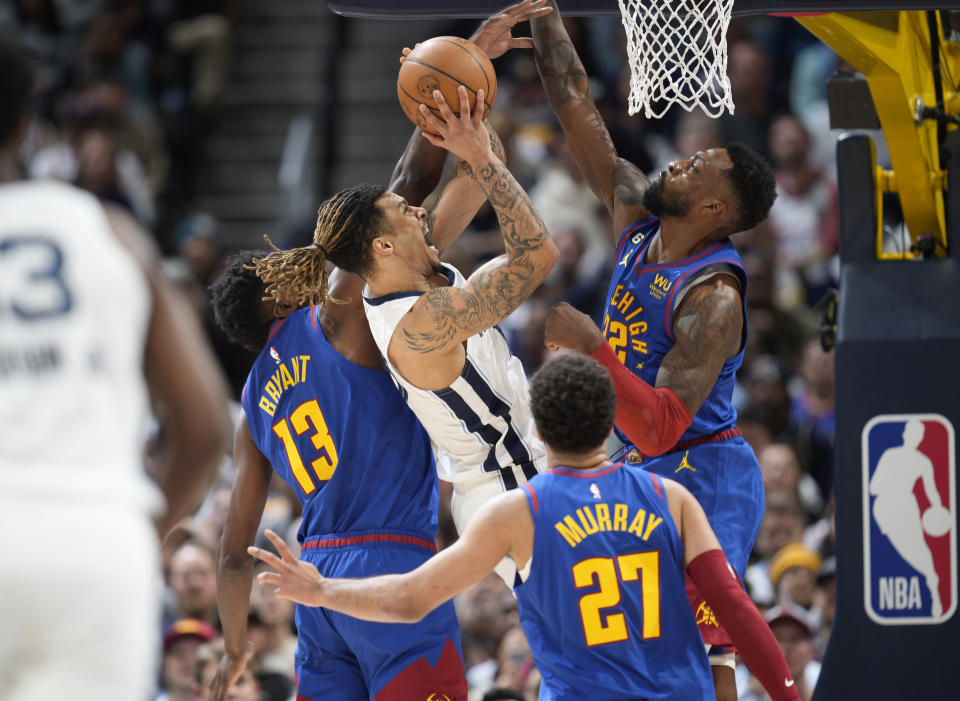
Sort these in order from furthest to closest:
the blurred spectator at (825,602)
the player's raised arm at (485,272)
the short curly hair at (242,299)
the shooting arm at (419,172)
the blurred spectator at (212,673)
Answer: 1. the blurred spectator at (825,602)
2. the blurred spectator at (212,673)
3. the shooting arm at (419,172)
4. the short curly hair at (242,299)
5. the player's raised arm at (485,272)

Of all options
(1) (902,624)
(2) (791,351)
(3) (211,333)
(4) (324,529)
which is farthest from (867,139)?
(3) (211,333)

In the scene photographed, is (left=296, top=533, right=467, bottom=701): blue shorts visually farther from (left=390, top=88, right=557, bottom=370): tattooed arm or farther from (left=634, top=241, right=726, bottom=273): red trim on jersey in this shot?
(left=634, top=241, right=726, bottom=273): red trim on jersey

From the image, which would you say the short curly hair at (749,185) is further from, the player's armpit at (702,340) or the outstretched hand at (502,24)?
the outstretched hand at (502,24)

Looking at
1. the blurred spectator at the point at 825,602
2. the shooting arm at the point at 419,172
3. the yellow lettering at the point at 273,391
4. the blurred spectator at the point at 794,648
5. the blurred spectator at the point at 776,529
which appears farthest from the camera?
the blurred spectator at the point at 776,529

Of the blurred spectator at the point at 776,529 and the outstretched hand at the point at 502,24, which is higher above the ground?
the outstretched hand at the point at 502,24

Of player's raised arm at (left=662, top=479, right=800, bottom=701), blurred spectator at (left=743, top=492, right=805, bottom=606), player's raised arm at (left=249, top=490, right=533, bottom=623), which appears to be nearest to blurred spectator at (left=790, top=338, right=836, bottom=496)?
blurred spectator at (left=743, top=492, right=805, bottom=606)

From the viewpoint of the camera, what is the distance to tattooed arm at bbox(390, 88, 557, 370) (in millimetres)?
4375

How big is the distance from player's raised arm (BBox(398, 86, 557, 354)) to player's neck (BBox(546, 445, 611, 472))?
694 mm

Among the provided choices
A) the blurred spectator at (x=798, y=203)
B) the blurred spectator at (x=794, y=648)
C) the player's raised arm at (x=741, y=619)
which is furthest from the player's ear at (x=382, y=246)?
the blurred spectator at (x=798, y=203)

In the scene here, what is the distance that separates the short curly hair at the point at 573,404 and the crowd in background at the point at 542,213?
6.80 ft

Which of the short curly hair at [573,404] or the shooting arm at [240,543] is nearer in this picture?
the short curly hair at [573,404]

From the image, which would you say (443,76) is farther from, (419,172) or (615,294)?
(615,294)

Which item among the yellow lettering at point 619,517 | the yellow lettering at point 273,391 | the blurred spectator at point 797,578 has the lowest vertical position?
the blurred spectator at point 797,578

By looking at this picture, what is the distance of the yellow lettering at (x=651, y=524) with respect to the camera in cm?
375
